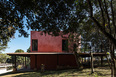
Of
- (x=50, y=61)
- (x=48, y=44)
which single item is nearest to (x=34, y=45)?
(x=48, y=44)

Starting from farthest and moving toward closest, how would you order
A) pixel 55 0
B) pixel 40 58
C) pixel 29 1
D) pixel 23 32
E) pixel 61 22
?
pixel 40 58
pixel 61 22
pixel 23 32
pixel 55 0
pixel 29 1

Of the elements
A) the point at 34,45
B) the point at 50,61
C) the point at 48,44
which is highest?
the point at 48,44

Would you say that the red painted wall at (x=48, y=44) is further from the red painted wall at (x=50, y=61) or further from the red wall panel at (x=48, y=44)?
the red painted wall at (x=50, y=61)

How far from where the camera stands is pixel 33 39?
65.3 feet

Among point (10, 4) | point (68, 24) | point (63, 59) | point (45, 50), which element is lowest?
point (63, 59)

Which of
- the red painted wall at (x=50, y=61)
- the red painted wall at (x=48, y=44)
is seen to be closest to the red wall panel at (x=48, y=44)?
the red painted wall at (x=48, y=44)

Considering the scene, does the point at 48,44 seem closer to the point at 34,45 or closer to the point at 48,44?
the point at 48,44

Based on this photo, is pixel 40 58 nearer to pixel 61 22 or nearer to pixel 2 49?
pixel 2 49

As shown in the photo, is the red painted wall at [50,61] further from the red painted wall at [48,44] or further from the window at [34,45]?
the window at [34,45]

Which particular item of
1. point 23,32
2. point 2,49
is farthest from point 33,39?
point 23,32

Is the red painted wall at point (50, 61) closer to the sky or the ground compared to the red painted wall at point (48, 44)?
A: closer to the ground

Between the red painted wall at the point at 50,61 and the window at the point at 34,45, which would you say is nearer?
the red painted wall at the point at 50,61

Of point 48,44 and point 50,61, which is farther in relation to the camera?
point 48,44

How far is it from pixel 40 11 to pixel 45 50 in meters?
13.9
